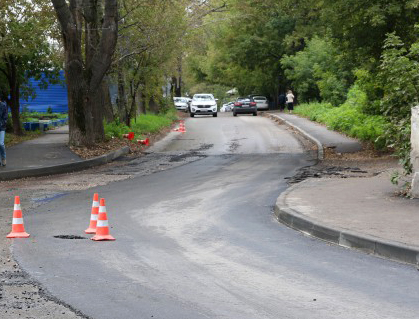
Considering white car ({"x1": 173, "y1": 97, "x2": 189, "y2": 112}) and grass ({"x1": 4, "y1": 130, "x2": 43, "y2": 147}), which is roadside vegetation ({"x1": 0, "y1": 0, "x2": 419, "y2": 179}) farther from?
white car ({"x1": 173, "y1": 97, "x2": 189, "y2": 112})

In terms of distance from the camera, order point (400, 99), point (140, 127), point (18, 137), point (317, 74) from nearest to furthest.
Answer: point (400, 99), point (18, 137), point (140, 127), point (317, 74)

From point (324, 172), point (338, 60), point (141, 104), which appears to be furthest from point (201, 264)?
point (141, 104)

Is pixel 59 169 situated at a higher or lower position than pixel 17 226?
lower

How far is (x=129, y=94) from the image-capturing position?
115 feet

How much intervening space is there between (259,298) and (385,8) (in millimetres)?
15324

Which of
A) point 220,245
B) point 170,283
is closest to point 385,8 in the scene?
point 220,245

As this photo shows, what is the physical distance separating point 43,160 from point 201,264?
538 inches

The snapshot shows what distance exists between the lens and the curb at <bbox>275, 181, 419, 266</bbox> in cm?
824

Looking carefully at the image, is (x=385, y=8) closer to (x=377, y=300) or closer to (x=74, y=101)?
(x=74, y=101)

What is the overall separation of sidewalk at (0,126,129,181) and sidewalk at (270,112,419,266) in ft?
23.4

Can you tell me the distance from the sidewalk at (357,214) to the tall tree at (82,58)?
32.4ft

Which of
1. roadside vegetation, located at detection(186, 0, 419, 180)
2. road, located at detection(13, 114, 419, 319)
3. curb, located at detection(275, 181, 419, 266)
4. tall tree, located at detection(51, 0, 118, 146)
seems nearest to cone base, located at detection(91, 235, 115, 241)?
road, located at detection(13, 114, 419, 319)

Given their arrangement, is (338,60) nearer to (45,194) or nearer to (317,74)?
(45,194)

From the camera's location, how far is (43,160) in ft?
68.9
